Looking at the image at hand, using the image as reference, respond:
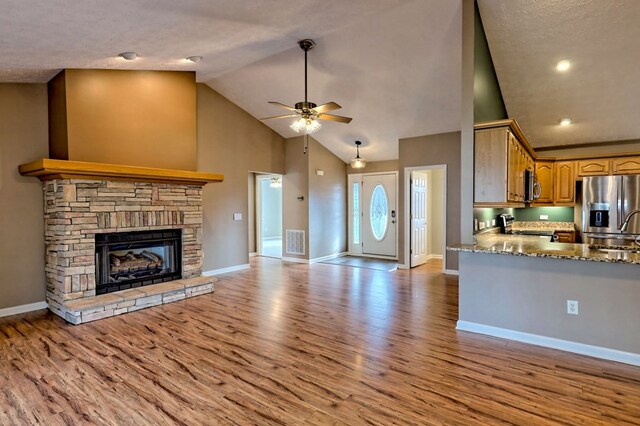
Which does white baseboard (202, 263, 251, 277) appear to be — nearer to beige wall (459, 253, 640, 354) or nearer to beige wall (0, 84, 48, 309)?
beige wall (0, 84, 48, 309)

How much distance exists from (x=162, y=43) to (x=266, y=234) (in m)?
7.82

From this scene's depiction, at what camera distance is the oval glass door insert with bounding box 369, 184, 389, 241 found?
829cm

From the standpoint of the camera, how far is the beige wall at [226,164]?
636 centimetres

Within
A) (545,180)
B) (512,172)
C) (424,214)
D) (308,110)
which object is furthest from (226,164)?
(545,180)

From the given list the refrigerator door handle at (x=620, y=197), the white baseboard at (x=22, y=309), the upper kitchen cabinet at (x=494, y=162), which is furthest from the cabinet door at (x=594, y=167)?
the white baseboard at (x=22, y=309)

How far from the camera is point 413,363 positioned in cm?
296

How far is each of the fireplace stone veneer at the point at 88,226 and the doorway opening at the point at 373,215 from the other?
4570mm

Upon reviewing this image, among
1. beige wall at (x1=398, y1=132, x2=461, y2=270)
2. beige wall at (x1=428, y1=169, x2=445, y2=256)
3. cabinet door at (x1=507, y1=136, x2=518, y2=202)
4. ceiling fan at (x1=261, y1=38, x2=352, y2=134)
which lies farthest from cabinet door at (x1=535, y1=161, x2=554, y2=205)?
ceiling fan at (x1=261, y1=38, x2=352, y2=134)

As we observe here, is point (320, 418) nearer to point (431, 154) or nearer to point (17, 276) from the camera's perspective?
point (17, 276)

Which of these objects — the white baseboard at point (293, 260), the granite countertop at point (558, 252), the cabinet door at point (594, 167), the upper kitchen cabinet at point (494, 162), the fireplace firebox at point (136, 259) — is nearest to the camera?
the granite countertop at point (558, 252)

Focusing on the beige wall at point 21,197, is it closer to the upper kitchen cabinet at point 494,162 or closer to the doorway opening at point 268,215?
the doorway opening at point 268,215

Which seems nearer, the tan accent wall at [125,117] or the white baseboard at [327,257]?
the tan accent wall at [125,117]

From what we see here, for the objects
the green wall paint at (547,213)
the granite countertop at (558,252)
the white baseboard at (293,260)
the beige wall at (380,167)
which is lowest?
the white baseboard at (293,260)

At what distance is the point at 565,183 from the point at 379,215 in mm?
3688
